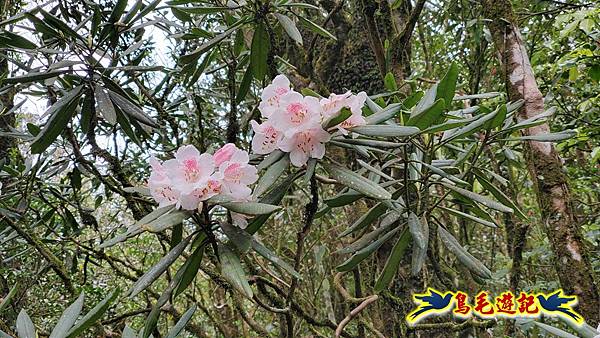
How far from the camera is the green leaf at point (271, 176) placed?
65 centimetres

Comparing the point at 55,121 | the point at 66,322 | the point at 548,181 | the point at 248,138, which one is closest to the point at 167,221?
the point at 66,322

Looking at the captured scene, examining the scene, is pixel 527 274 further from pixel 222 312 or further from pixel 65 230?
pixel 65 230

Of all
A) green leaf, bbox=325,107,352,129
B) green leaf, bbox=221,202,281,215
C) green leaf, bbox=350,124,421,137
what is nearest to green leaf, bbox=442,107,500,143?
green leaf, bbox=350,124,421,137

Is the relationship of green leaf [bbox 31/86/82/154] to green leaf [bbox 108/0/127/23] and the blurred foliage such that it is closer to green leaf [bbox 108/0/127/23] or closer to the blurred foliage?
the blurred foliage

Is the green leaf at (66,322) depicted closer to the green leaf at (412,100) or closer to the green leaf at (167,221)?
the green leaf at (167,221)

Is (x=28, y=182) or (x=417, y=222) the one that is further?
(x=28, y=182)

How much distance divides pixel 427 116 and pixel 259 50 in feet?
1.67

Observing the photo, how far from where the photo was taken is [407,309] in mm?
1335

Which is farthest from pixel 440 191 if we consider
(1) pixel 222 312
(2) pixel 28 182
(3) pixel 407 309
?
(1) pixel 222 312

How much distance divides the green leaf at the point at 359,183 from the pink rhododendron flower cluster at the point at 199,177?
0.11m

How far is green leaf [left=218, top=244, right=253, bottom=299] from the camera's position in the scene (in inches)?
23.1

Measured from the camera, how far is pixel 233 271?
0.61m

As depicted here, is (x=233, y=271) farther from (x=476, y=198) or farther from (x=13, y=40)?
(x=13, y=40)

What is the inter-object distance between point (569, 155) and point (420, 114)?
264cm
